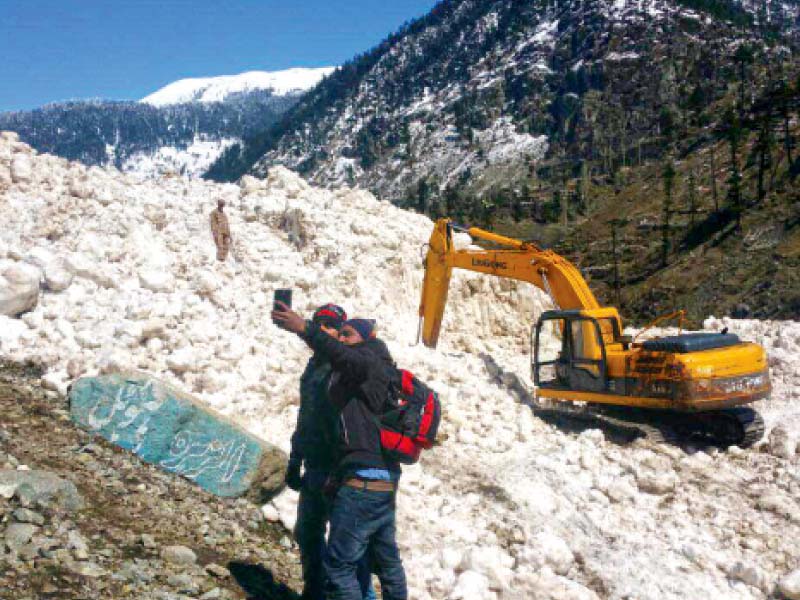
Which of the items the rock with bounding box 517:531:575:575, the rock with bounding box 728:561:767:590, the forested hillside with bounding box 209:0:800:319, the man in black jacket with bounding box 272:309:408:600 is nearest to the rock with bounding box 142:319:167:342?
the man in black jacket with bounding box 272:309:408:600

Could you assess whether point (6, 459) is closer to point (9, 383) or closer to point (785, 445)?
point (9, 383)

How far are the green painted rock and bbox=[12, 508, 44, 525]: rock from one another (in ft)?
4.75

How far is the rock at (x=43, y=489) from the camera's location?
4227 millimetres

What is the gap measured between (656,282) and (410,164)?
358 ft

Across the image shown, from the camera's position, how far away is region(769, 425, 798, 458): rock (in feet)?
27.7

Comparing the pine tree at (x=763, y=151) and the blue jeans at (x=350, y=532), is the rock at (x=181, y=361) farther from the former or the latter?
the pine tree at (x=763, y=151)

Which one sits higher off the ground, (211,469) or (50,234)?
(50,234)

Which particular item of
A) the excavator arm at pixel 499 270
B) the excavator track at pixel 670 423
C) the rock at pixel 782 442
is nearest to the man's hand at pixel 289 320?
the excavator track at pixel 670 423

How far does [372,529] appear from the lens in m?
3.90

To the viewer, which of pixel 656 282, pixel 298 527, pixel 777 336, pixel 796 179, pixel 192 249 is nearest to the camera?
pixel 298 527

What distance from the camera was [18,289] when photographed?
7109 millimetres

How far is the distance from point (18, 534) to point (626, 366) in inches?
296

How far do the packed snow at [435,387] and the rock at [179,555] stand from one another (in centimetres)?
128

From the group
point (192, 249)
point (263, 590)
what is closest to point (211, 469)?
point (263, 590)
